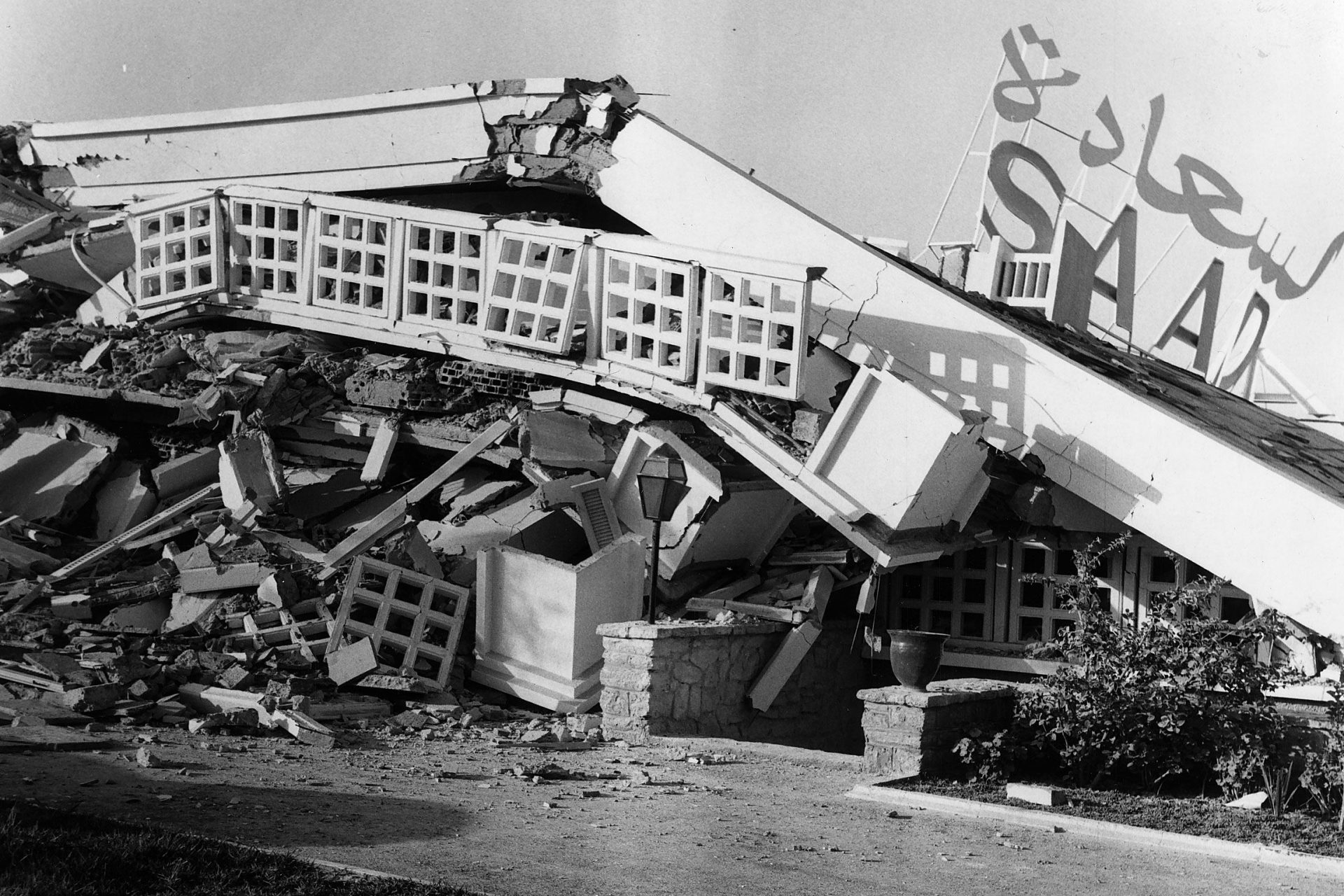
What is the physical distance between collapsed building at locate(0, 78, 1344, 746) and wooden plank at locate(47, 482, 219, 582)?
0.06 m

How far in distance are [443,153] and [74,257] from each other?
5.46 m

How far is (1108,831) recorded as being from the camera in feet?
27.6

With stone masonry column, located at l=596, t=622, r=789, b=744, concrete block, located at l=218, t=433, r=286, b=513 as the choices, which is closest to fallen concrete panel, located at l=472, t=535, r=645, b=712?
stone masonry column, located at l=596, t=622, r=789, b=744

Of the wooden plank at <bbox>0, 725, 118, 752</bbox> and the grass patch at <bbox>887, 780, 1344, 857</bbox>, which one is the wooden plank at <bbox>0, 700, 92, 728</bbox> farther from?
the grass patch at <bbox>887, 780, 1344, 857</bbox>

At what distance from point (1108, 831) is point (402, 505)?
783 centimetres

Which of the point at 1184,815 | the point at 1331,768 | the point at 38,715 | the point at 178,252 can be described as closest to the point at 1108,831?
the point at 1184,815

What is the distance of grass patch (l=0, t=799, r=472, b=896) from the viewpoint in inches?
223

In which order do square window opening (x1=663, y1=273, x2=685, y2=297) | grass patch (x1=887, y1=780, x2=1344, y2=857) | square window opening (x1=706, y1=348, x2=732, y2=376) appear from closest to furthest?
1. grass patch (x1=887, y1=780, x2=1344, y2=857)
2. square window opening (x1=706, y1=348, x2=732, y2=376)
3. square window opening (x1=663, y1=273, x2=685, y2=297)

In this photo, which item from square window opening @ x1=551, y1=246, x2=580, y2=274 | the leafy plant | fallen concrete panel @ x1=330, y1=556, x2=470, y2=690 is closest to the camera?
the leafy plant

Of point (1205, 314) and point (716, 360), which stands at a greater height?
point (1205, 314)

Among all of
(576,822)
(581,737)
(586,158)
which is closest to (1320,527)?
(581,737)

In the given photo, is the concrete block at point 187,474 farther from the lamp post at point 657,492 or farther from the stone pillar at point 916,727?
the stone pillar at point 916,727

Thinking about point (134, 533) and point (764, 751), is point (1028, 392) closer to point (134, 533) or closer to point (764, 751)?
point (764, 751)

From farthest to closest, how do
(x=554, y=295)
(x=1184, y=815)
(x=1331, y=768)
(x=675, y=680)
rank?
1. (x=554, y=295)
2. (x=675, y=680)
3. (x=1331, y=768)
4. (x=1184, y=815)
